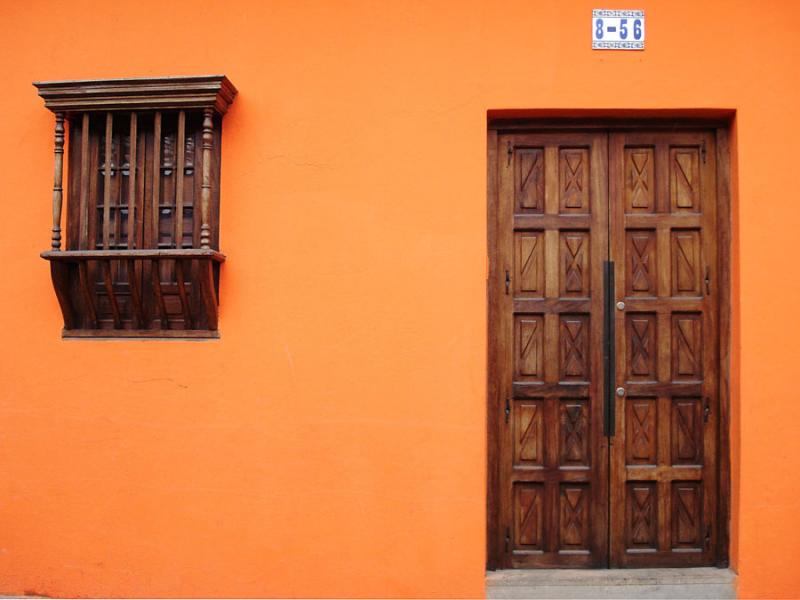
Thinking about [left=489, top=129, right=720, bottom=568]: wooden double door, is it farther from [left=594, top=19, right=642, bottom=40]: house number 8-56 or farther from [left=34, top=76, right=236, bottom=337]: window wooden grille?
[left=34, top=76, right=236, bottom=337]: window wooden grille

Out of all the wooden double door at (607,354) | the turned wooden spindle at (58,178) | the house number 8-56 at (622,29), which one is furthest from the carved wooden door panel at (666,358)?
the turned wooden spindle at (58,178)

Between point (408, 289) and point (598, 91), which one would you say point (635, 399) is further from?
point (598, 91)

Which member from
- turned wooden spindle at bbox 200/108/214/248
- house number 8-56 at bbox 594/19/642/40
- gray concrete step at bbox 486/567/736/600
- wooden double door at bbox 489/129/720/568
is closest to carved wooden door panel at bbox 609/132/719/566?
wooden double door at bbox 489/129/720/568

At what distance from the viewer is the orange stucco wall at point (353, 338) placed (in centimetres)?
372

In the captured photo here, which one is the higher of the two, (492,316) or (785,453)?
(492,316)

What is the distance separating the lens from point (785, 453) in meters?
3.69

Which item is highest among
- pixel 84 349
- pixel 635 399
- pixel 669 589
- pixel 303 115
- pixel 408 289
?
pixel 303 115

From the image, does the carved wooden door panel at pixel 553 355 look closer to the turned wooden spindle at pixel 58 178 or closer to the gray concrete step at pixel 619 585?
the gray concrete step at pixel 619 585

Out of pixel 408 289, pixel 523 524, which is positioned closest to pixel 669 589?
pixel 523 524

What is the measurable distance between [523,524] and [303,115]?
2.77 metres

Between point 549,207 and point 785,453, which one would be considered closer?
point 785,453

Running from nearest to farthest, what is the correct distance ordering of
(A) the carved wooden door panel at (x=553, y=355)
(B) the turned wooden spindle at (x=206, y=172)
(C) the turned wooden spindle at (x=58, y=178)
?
1. (B) the turned wooden spindle at (x=206, y=172)
2. (C) the turned wooden spindle at (x=58, y=178)
3. (A) the carved wooden door panel at (x=553, y=355)

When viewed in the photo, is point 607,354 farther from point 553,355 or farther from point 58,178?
point 58,178

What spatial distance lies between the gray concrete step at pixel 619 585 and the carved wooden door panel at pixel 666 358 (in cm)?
11
